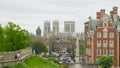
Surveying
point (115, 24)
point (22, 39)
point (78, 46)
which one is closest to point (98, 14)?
point (115, 24)

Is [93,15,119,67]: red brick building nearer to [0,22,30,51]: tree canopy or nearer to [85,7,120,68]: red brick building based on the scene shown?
[85,7,120,68]: red brick building

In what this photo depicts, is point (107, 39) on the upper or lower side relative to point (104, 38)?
lower

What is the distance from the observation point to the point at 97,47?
63656mm

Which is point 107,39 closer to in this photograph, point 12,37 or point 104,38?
point 104,38

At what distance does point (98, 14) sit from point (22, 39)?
2013cm

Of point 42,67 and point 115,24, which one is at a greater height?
point 115,24

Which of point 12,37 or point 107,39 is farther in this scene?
point 107,39

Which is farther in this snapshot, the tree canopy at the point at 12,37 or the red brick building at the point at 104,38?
the red brick building at the point at 104,38

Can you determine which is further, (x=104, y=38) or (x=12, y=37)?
(x=104, y=38)

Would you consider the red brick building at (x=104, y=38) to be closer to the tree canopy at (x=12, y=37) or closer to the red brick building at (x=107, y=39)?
the red brick building at (x=107, y=39)

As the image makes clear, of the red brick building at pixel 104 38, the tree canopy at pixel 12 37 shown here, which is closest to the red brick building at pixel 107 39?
the red brick building at pixel 104 38

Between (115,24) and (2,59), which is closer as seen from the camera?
(2,59)

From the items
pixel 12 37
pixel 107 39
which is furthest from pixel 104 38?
pixel 12 37

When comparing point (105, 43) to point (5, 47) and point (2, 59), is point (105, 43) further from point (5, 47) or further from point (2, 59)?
point (2, 59)
